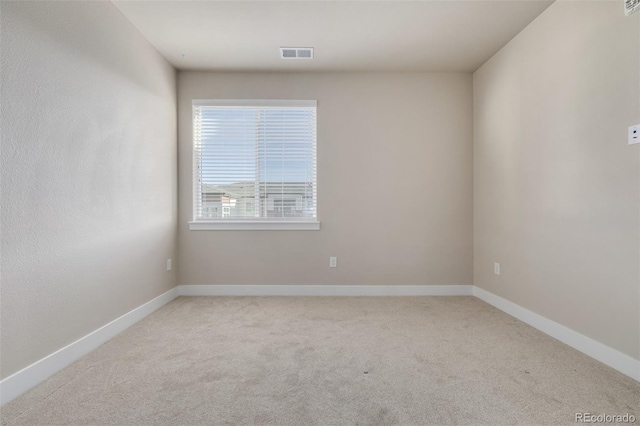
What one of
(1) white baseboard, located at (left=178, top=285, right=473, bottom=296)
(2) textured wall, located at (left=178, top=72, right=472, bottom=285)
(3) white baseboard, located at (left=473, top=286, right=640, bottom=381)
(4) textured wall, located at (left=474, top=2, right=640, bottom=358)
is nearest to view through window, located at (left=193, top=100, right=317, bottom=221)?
(2) textured wall, located at (left=178, top=72, right=472, bottom=285)

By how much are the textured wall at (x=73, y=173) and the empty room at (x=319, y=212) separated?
15 mm

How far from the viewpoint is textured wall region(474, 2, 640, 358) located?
5.96 feet

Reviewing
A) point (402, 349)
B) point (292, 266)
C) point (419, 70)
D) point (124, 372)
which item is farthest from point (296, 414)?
point (419, 70)

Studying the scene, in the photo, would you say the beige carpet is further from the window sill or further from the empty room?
the window sill

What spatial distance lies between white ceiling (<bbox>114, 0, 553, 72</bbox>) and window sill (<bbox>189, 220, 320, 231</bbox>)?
5.91 ft

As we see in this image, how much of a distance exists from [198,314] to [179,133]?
2102 mm

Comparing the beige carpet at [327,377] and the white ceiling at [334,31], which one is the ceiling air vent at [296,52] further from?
the beige carpet at [327,377]

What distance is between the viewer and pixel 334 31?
2.62 metres

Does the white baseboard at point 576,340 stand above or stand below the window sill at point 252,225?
below

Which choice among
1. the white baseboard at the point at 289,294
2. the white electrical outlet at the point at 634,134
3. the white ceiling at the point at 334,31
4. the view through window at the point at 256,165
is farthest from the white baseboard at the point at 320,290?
the white ceiling at the point at 334,31

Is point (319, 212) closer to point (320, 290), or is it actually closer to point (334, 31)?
point (320, 290)

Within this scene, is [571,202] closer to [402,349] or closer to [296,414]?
[402,349]

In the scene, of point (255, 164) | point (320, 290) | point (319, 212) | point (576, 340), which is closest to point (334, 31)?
point (255, 164)

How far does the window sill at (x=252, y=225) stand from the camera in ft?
11.2
